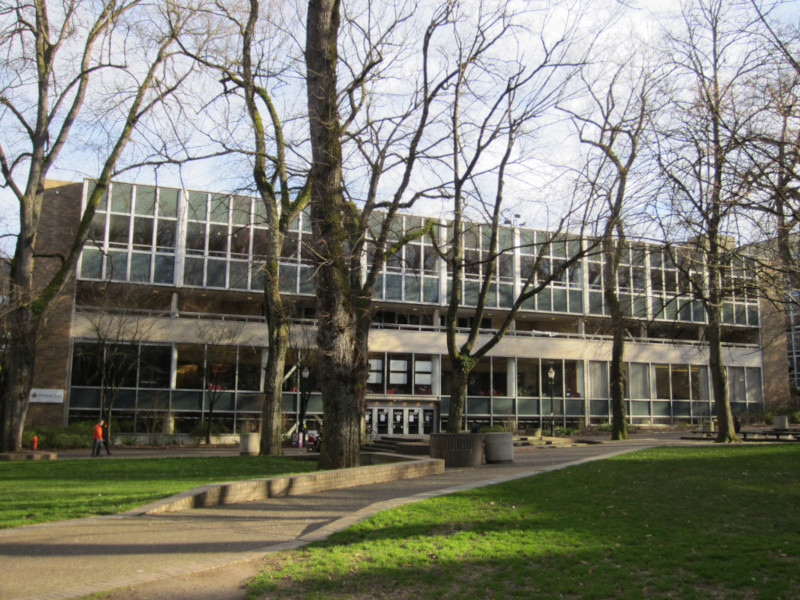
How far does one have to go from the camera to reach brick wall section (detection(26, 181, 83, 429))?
3391cm

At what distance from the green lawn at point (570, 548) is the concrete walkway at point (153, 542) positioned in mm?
675

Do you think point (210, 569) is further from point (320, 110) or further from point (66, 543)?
point (320, 110)

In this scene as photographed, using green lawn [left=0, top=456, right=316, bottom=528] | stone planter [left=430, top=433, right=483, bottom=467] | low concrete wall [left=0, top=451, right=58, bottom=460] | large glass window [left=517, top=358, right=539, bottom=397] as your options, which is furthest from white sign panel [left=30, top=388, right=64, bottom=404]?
large glass window [left=517, top=358, right=539, bottom=397]

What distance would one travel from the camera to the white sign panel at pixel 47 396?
33812mm

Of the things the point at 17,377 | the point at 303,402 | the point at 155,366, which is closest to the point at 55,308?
the point at 155,366

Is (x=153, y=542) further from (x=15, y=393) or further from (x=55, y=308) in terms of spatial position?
(x=55, y=308)

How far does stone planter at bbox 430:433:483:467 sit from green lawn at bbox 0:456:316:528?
3964 mm

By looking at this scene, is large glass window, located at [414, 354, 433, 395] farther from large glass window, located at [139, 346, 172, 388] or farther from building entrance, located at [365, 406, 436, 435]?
large glass window, located at [139, 346, 172, 388]

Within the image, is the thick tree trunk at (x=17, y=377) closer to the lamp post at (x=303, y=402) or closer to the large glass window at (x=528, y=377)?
the lamp post at (x=303, y=402)

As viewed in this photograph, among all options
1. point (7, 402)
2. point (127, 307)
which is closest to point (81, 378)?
point (127, 307)

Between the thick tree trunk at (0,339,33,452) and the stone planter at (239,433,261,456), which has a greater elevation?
the thick tree trunk at (0,339,33,452)

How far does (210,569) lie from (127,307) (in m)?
30.2

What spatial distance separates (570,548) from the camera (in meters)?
7.57

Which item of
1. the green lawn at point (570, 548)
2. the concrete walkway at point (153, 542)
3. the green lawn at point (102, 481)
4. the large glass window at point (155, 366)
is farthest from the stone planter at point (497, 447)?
the large glass window at point (155, 366)
